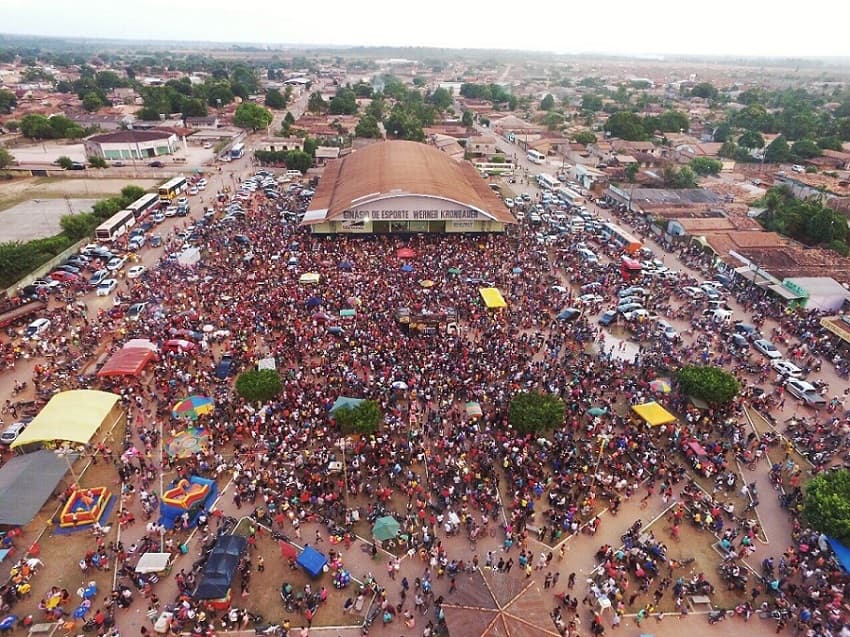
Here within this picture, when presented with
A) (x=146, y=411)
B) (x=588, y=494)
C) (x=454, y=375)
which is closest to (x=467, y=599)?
(x=588, y=494)

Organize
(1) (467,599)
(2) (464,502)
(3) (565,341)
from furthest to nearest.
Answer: (3) (565,341)
(2) (464,502)
(1) (467,599)

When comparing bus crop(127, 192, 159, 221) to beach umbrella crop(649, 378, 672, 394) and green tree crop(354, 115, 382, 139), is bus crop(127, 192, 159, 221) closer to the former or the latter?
green tree crop(354, 115, 382, 139)

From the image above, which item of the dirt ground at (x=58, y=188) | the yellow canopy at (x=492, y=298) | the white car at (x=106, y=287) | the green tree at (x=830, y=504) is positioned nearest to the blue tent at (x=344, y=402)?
the yellow canopy at (x=492, y=298)

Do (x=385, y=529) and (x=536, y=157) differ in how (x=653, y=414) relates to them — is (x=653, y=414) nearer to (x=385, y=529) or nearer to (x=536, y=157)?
(x=385, y=529)

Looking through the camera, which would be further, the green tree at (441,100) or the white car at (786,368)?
the green tree at (441,100)

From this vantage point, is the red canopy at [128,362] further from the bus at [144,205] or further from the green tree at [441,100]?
the green tree at [441,100]

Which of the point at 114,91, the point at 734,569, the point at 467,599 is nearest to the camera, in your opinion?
the point at 467,599

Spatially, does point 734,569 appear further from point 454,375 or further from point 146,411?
point 146,411
